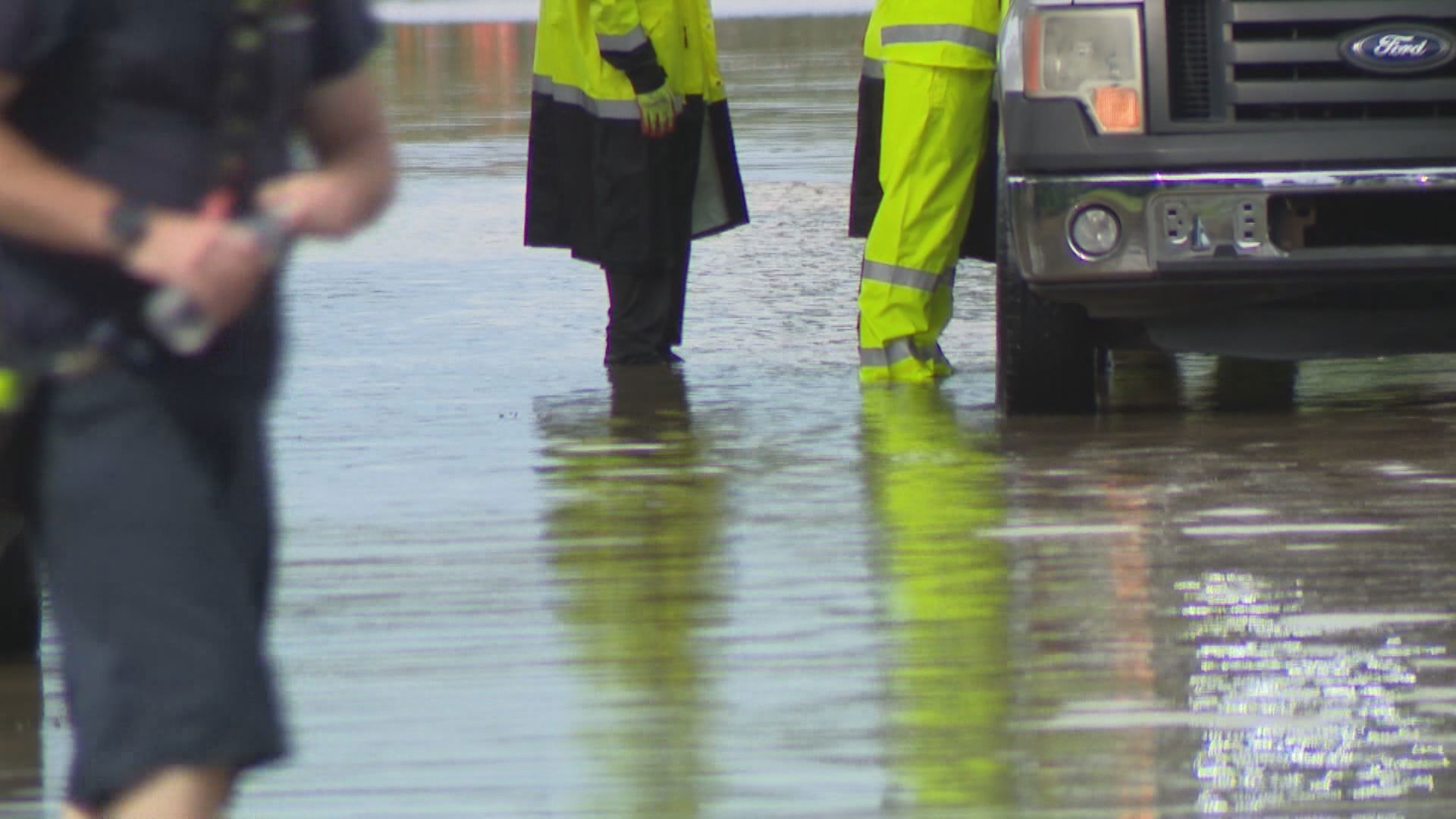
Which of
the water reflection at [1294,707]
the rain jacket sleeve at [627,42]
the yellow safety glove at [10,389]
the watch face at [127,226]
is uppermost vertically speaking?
the watch face at [127,226]

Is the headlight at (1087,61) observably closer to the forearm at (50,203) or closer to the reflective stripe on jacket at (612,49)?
the reflective stripe on jacket at (612,49)

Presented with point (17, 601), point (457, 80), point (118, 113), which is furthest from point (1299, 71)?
point (457, 80)

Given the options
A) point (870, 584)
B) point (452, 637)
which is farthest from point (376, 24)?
point (870, 584)

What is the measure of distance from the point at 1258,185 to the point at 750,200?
7729mm

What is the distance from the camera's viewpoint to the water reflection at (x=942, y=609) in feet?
13.4

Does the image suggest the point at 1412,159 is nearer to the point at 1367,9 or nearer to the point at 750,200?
the point at 1367,9

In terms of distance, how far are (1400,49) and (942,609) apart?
263cm

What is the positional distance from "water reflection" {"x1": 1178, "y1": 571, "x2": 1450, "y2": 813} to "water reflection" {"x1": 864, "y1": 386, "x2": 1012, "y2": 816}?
30cm

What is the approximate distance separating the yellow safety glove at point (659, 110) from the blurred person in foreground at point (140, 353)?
6.31m

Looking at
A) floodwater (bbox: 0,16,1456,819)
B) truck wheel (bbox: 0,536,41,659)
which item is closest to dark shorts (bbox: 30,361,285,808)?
floodwater (bbox: 0,16,1456,819)

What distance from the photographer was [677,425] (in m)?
7.77

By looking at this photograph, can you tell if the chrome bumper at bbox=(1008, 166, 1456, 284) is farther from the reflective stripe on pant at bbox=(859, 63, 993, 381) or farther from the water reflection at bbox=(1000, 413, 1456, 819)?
the reflective stripe on pant at bbox=(859, 63, 993, 381)

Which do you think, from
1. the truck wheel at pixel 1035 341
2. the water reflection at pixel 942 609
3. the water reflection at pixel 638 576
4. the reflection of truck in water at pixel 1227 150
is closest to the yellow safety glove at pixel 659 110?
the water reflection at pixel 638 576

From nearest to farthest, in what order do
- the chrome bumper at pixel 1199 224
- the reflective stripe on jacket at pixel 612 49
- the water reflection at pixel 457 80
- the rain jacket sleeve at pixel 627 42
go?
1. the chrome bumper at pixel 1199 224
2. the rain jacket sleeve at pixel 627 42
3. the reflective stripe on jacket at pixel 612 49
4. the water reflection at pixel 457 80
